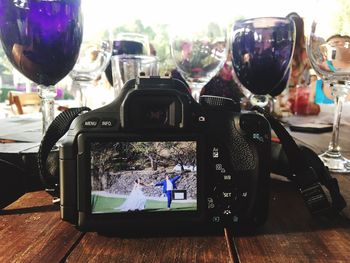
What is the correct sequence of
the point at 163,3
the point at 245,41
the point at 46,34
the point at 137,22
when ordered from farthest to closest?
the point at 137,22
the point at 163,3
the point at 245,41
the point at 46,34

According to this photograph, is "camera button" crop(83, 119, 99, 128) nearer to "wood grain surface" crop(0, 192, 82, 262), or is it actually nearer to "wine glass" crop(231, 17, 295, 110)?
"wood grain surface" crop(0, 192, 82, 262)

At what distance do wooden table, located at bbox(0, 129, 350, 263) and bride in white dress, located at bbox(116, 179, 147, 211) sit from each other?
22mm

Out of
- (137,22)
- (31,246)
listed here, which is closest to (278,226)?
(31,246)

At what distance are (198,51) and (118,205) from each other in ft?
1.08

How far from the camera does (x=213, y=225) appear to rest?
29 cm

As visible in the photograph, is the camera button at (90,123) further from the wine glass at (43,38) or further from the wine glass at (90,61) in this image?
the wine glass at (90,61)

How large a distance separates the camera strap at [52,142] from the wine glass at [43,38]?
0.37 feet

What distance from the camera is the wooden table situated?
252 millimetres

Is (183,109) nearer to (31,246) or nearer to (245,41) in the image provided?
(31,246)

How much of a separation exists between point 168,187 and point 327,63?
0.96 ft

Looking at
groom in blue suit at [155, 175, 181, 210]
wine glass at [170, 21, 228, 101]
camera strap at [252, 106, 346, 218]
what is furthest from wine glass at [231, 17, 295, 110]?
groom in blue suit at [155, 175, 181, 210]

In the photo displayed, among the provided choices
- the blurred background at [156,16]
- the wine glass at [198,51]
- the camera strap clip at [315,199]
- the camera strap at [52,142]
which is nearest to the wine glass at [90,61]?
the blurred background at [156,16]

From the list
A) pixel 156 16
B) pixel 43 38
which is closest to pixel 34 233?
pixel 43 38

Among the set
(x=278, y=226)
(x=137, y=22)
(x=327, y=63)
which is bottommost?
(x=278, y=226)
